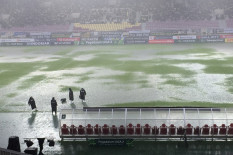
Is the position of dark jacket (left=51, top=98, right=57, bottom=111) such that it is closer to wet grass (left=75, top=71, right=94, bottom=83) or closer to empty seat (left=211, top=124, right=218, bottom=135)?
wet grass (left=75, top=71, right=94, bottom=83)

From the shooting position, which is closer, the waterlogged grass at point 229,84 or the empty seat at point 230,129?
the empty seat at point 230,129

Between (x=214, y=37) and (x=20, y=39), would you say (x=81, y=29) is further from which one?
(x=214, y=37)

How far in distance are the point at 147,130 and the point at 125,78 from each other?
14.6m

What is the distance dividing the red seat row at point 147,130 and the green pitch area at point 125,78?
586cm

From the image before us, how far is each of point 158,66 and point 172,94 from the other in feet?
37.1

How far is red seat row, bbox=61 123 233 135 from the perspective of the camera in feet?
48.3

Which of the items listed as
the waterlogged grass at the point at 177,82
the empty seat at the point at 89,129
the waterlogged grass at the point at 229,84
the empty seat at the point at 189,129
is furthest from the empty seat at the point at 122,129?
the waterlogged grass at the point at 229,84

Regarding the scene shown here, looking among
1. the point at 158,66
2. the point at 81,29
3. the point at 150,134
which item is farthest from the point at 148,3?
the point at 150,134

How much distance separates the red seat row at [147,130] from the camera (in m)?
14.7

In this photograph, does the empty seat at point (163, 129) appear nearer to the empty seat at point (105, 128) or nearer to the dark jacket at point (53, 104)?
the empty seat at point (105, 128)

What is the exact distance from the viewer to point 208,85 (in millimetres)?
25594

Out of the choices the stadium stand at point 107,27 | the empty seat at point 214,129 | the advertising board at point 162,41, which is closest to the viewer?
the empty seat at point 214,129

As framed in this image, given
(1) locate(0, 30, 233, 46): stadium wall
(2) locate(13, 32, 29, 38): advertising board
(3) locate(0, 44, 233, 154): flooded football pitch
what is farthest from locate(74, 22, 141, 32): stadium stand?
(3) locate(0, 44, 233, 154): flooded football pitch

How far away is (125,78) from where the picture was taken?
96.4 feet
